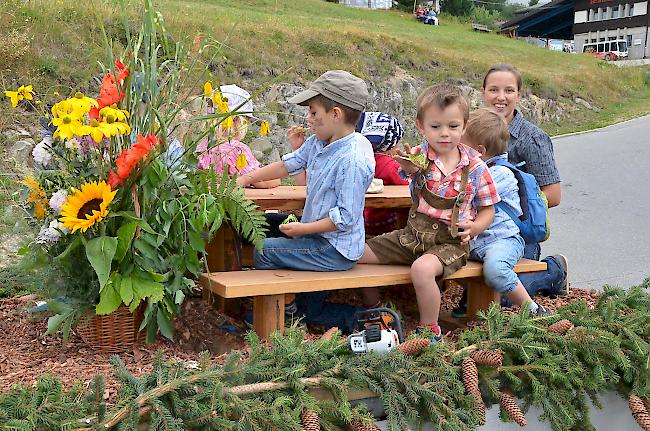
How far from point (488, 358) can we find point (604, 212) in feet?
25.6

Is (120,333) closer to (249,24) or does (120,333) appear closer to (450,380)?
(450,380)

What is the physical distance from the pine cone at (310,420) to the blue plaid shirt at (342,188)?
3.76 feet

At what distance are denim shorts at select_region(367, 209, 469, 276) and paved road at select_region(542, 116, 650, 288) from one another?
3.06 meters

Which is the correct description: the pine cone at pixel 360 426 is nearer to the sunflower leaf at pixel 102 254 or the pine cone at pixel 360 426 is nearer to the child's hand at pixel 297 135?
the sunflower leaf at pixel 102 254

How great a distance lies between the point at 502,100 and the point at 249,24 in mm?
15035

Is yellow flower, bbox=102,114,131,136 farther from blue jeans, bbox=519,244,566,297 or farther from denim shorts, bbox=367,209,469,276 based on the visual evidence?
blue jeans, bbox=519,244,566,297

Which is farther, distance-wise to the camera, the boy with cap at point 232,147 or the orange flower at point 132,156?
the boy with cap at point 232,147

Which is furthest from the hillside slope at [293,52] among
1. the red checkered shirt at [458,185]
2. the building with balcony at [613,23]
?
the building with balcony at [613,23]

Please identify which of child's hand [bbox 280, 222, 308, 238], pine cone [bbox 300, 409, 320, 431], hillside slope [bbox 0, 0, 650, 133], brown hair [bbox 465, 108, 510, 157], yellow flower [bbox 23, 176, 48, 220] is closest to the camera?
pine cone [bbox 300, 409, 320, 431]

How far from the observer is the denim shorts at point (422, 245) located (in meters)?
3.75

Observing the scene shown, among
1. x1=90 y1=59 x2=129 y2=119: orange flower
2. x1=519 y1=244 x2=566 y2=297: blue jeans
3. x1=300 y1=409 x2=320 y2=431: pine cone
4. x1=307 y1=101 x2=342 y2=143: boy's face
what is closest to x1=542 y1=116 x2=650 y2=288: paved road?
x1=519 y1=244 x2=566 y2=297: blue jeans

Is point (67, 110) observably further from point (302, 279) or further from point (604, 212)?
point (604, 212)

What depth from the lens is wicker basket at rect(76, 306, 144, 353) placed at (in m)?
3.26

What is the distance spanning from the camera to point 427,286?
3652 mm
